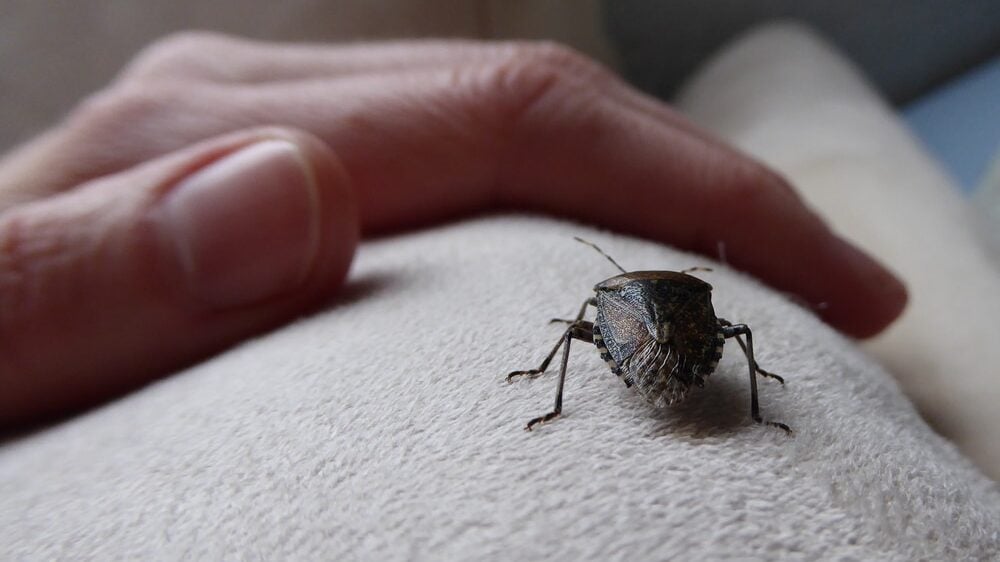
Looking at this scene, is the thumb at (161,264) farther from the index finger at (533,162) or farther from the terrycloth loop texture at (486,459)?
the index finger at (533,162)

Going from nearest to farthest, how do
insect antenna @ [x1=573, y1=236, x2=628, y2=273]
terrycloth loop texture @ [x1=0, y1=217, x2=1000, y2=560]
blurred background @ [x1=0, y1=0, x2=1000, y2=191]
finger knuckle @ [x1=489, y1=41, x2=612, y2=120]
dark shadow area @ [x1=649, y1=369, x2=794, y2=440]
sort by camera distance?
1. terrycloth loop texture @ [x1=0, y1=217, x2=1000, y2=560]
2. dark shadow area @ [x1=649, y1=369, x2=794, y2=440]
3. insect antenna @ [x1=573, y1=236, x2=628, y2=273]
4. finger knuckle @ [x1=489, y1=41, x2=612, y2=120]
5. blurred background @ [x1=0, y1=0, x2=1000, y2=191]

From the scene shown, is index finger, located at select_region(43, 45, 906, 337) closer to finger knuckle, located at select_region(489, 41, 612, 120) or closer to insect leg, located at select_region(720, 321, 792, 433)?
finger knuckle, located at select_region(489, 41, 612, 120)

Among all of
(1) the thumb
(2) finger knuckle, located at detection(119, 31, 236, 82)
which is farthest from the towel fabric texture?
(2) finger knuckle, located at detection(119, 31, 236, 82)

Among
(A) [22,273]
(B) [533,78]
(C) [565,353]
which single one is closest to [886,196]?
(B) [533,78]

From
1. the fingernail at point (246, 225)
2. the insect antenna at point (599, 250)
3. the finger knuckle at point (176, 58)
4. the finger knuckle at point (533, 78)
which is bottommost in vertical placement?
the fingernail at point (246, 225)

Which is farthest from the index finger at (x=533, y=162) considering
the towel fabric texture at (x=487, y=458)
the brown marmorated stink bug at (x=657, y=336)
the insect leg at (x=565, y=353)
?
the insect leg at (x=565, y=353)
